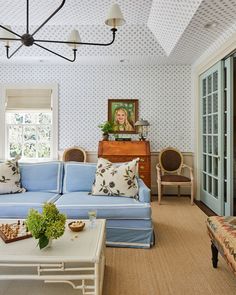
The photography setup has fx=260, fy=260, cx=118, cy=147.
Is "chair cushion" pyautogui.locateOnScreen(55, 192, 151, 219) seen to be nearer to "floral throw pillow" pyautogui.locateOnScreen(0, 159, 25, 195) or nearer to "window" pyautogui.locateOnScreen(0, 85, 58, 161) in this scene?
"floral throw pillow" pyautogui.locateOnScreen(0, 159, 25, 195)

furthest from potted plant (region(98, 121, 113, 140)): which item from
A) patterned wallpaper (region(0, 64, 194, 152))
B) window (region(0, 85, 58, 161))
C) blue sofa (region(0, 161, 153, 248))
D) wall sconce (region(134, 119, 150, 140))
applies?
blue sofa (region(0, 161, 153, 248))

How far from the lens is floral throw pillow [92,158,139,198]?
3.01m

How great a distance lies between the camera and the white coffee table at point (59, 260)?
1.59 meters

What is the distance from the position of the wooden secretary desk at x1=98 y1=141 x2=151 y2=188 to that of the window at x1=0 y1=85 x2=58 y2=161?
1.13 meters

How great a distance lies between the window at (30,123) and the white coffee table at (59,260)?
3.48 meters

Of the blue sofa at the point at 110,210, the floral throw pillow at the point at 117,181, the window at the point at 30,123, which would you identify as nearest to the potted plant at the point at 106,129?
the window at the point at 30,123

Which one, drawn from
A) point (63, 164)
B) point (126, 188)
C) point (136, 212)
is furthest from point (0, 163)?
point (136, 212)

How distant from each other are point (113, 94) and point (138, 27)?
1.34 meters

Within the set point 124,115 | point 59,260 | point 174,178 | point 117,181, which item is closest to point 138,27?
point 124,115

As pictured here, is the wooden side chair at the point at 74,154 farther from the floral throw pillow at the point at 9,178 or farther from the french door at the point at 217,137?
the french door at the point at 217,137

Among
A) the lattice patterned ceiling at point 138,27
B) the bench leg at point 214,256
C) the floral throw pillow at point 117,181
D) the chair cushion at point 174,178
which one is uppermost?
the lattice patterned ceiling at point 138,27

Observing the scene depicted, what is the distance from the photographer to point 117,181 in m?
3.04

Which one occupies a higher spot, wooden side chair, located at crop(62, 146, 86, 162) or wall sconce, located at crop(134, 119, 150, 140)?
wall sconce, located at crop(134, 119, 150, 140)

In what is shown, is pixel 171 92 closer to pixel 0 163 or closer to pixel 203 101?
pixel 203 101
